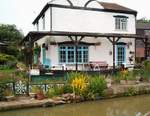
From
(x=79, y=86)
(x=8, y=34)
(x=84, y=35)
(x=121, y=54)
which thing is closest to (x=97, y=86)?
(x=79, y=86)

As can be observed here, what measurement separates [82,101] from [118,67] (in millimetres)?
10986

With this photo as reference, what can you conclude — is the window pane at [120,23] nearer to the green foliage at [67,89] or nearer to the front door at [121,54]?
the front door at [121,54]

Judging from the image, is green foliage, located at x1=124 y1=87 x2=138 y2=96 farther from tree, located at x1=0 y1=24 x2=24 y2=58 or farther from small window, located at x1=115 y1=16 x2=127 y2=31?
tree, located at x1=0 y1=24 x2=24 y2=58

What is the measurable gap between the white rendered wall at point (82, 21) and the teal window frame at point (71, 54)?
58.6 inches

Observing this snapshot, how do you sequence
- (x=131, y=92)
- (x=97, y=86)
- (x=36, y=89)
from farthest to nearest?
(x=131, y=92)
(x=97, y=86)
(x=36, y=89)

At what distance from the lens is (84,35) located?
26188 millimetres

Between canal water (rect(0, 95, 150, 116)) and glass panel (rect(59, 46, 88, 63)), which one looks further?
glass panel (rect(59, 46, 88, 63))

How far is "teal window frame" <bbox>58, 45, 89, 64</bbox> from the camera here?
27.4 metres

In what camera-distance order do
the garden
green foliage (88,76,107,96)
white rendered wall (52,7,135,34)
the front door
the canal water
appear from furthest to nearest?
the front door, white rendered wall (52,7,135,34), green foliage (88,76,107,96), the garden, the canal water

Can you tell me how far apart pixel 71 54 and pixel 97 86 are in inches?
392

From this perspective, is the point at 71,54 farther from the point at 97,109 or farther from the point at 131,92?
the point at 97,109

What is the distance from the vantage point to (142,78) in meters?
22.8

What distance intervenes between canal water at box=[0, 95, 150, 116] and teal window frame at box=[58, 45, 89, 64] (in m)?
10.1

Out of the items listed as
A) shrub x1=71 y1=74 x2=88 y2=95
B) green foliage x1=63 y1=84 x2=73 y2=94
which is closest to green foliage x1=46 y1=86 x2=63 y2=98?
green foliage x1=63 y1=84 x2=73 y2=94
